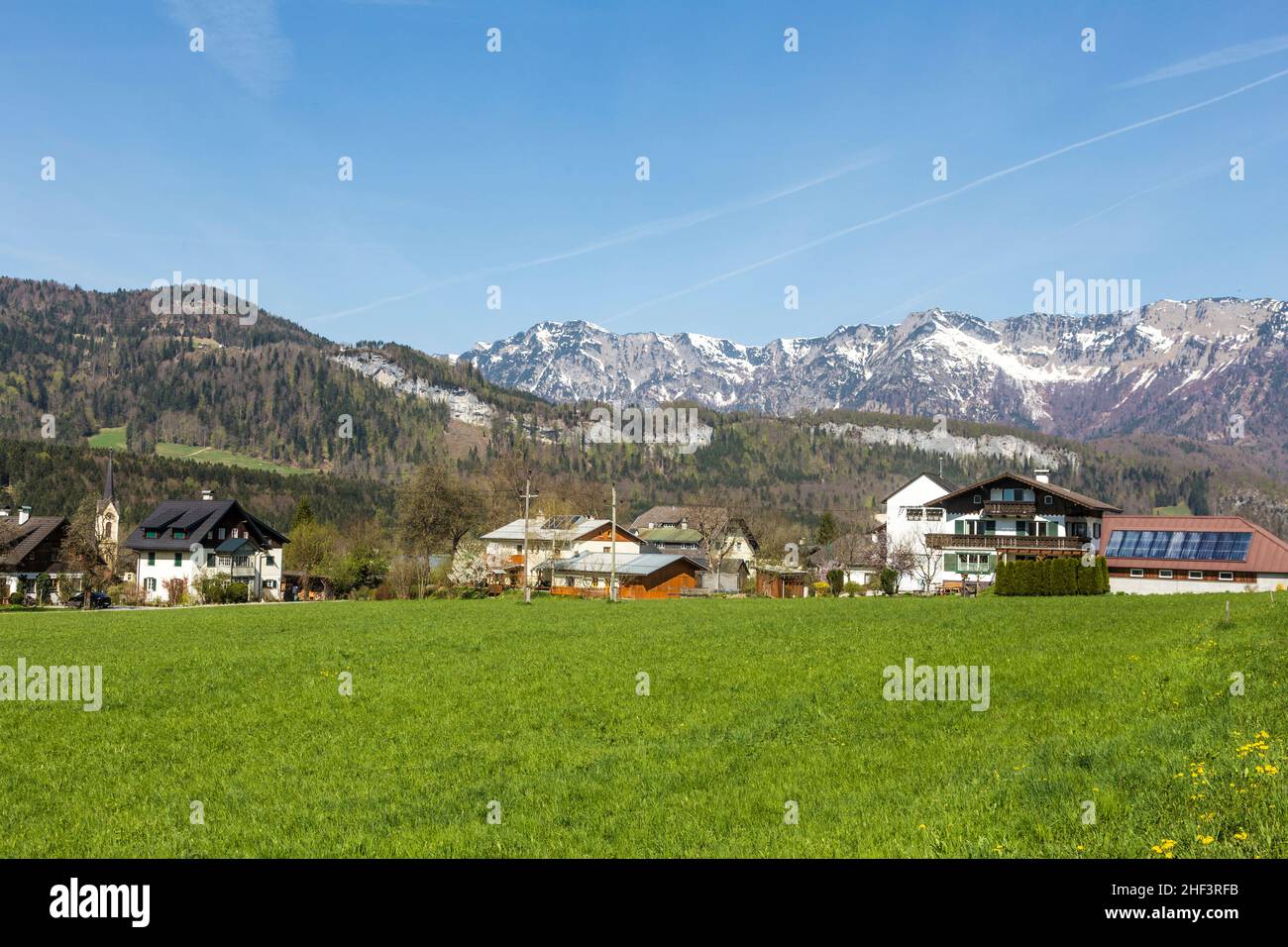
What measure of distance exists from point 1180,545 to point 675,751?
74.2m

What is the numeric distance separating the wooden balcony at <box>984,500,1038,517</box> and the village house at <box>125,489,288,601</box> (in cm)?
7382

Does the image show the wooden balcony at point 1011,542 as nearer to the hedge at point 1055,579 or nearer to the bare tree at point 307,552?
the hedge at point 1055,579

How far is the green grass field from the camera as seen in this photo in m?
10.2

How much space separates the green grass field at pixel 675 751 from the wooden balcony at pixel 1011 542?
5129 cm

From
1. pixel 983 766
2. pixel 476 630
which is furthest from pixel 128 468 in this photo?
pixel 983 766

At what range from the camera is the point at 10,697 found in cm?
2334

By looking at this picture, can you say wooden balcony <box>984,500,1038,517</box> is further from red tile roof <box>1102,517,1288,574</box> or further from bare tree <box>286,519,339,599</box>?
bare tree <box>286,519,339,599</box>

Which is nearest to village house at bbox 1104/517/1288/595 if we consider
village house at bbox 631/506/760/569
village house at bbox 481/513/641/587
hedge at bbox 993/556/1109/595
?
hedge at bbox 993/556/1109/595

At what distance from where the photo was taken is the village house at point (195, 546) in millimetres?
94500

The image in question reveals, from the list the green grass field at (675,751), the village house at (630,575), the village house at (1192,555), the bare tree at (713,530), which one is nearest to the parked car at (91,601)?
the village house at (630,575)

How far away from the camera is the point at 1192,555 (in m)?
73.6

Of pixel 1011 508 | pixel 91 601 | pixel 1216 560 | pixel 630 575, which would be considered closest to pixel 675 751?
pixel 630 575
